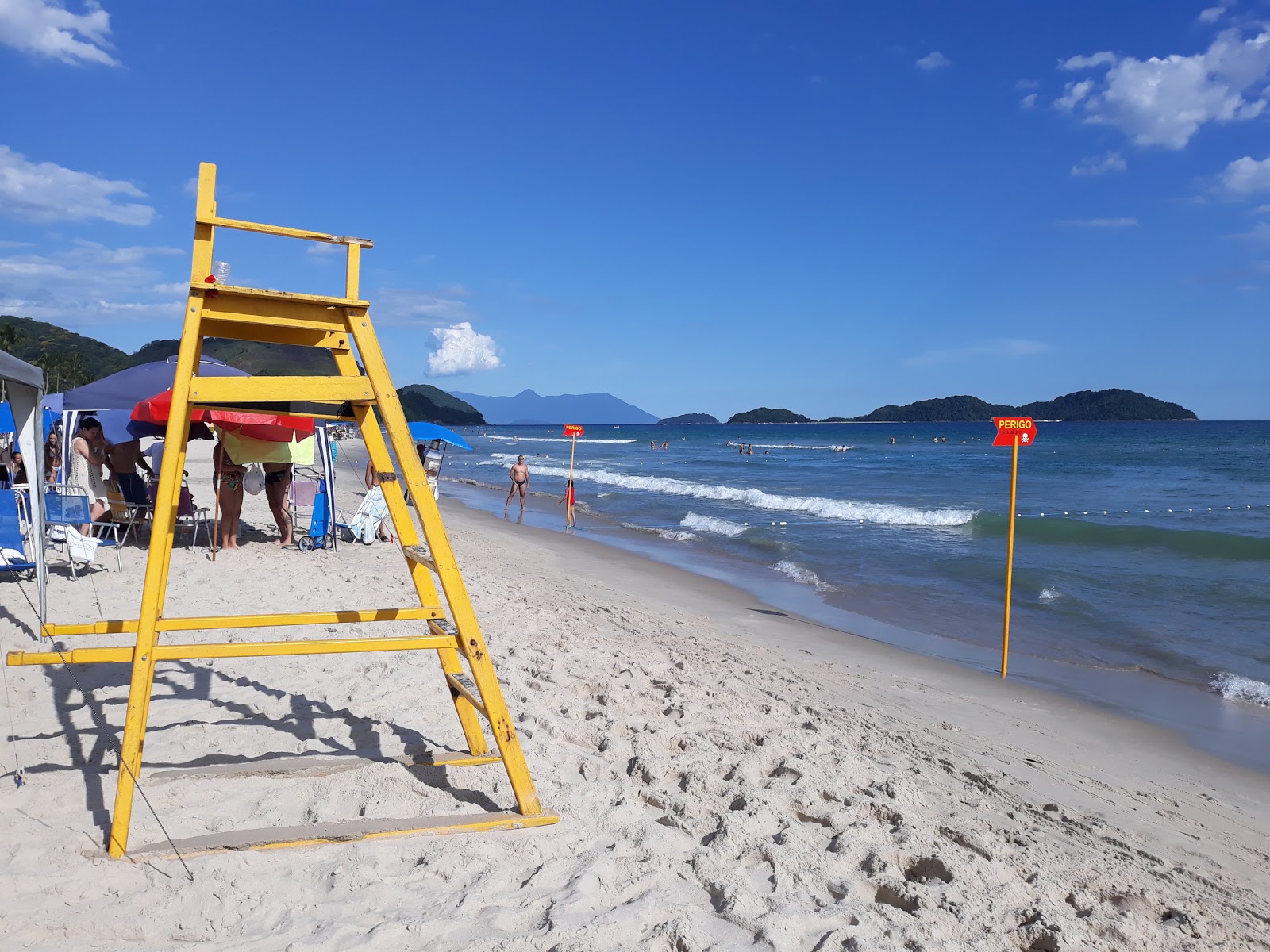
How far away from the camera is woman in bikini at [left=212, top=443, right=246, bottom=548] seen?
32.1ft

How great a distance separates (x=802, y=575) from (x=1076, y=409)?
545ft

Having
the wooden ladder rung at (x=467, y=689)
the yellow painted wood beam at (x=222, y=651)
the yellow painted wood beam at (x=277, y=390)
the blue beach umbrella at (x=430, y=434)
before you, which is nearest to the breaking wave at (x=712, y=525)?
the blue beach umbrella at (x=430, y=434)

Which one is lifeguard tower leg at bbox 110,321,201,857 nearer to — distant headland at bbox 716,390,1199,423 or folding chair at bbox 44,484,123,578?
folding chair at bbox 44,484,123,578

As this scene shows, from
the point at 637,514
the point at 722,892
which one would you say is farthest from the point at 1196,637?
the point at 637,514

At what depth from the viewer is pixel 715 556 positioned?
14.0 meters

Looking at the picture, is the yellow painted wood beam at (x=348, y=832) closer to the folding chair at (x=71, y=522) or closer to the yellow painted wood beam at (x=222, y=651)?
the yellow painted wood beam at (x=222, y=651)

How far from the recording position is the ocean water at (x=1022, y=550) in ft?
27.9

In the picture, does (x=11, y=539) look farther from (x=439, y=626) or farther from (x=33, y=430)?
(x=439, y=626)

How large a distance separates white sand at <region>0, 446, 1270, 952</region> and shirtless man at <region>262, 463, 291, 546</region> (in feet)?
13.1

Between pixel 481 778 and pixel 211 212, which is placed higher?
pixel 211 212

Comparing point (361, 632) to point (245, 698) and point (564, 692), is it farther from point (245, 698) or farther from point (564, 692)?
point (564, 692)

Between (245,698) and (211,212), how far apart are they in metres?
2.87

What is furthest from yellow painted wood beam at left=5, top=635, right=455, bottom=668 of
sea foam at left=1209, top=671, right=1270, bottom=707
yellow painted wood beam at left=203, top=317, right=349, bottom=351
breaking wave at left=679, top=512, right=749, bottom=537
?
breaking wave at left=679, top=512, right=749, bottom=537

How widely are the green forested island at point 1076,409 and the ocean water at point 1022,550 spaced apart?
5086 inches
